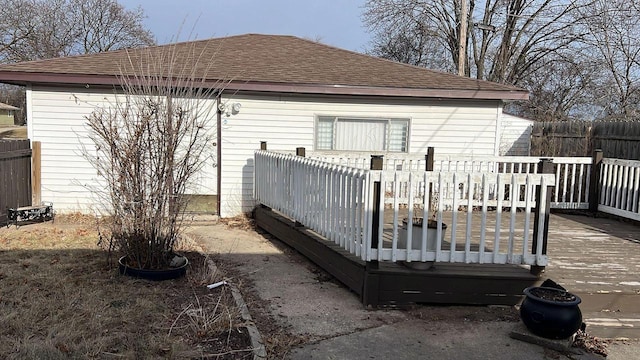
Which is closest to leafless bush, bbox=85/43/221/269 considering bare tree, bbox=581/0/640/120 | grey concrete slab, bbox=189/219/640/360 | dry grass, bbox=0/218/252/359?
dry grass, bbox=0/218/252/359

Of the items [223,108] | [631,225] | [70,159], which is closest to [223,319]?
[223,108]

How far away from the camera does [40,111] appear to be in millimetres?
8719

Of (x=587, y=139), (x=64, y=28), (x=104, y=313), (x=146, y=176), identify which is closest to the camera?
(x=104, y=313)

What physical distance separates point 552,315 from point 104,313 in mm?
3648

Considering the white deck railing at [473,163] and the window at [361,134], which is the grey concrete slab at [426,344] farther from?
the window at [361,134]

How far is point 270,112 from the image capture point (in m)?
9.27

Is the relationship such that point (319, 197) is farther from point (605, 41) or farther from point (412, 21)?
point (412, 21)

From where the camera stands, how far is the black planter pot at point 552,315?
12.3 feet

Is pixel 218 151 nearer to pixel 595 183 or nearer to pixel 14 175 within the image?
pixel 14 175

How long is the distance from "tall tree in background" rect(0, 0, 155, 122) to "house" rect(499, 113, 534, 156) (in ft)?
73.6

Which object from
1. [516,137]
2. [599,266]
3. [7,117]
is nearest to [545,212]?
[599,266]

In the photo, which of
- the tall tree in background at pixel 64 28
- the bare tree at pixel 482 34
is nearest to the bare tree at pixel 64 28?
the tall tree in background at pixel 64 28

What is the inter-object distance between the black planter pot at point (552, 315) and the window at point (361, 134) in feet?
19.4

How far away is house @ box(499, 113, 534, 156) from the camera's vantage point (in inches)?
575
